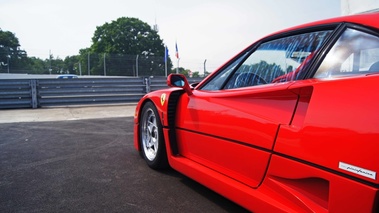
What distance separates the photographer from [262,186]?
1.73 meters

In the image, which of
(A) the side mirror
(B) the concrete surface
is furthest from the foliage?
(A) the side mirror

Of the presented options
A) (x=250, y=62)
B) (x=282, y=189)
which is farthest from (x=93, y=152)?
(x=282, y=189)

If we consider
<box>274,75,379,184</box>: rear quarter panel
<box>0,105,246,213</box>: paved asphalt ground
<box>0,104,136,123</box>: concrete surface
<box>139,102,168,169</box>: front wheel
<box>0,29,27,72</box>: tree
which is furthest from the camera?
<box>0,29,27,72</box>: tree

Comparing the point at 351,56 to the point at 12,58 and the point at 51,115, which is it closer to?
the point at 51,115

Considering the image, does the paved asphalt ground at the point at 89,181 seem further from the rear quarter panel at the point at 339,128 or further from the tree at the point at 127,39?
the tree at the point at 127,39

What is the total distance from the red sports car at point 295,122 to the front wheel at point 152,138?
1.34 feet

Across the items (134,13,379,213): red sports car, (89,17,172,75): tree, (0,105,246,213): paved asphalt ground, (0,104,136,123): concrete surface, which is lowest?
(0,105,246,213): paved asphalt ground

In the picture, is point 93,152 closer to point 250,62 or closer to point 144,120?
point 144,120

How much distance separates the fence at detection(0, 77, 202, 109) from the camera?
949 centimetres

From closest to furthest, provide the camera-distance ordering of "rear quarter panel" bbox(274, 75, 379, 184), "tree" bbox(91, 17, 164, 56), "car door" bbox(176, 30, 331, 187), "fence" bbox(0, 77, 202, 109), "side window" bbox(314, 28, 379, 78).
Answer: "rear quarter panel" bbox(274, 75, 379, 184) → "side window" bbox(314, 28, 379, 78) → "car door" bbox(176, 30, 331, 187) → "fence" bbox(0, 77, 202, 109) → "tree" bbox(91, 17, 164, 56)

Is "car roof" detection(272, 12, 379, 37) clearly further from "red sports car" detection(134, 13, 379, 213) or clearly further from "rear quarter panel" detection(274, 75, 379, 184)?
"rear quarter panel" detection(274, 75, 379, 184)

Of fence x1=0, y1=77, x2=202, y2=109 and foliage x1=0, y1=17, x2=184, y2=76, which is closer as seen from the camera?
fence x1=0, y1=77, x2=202, y2=109

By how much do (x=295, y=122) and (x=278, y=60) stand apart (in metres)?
0.63

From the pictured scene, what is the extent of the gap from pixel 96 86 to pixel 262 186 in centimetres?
996
